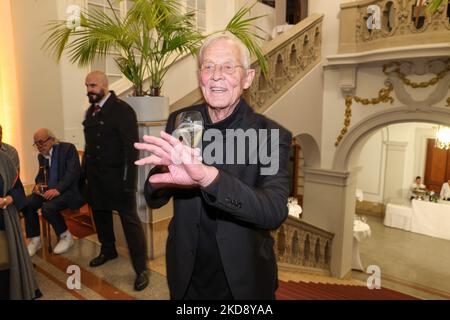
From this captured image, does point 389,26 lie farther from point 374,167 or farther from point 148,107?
point 374,167

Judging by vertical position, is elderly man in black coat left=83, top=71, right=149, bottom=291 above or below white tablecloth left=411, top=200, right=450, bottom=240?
above

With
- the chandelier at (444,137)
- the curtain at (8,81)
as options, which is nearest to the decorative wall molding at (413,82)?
the chandelier at (444,137)

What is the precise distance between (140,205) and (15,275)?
1.18 metres

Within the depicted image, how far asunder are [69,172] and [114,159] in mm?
939

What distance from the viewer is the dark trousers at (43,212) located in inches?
138

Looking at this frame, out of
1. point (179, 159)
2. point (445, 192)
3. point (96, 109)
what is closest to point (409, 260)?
point (445, 192)

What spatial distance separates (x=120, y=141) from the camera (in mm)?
2797

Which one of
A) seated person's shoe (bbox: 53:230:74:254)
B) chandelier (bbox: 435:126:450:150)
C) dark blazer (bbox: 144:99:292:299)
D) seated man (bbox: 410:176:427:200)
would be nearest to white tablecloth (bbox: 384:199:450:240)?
seated man (bbox: 410:176:427:200)

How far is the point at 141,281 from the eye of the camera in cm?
286

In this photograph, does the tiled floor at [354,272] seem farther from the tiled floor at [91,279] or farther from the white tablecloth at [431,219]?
the white tablecloth at [431,219]

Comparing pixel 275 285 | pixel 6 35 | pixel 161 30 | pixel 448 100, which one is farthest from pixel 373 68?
pixel 6 35

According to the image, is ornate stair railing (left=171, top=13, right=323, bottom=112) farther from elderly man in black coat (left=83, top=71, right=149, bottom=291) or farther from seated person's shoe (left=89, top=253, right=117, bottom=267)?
seated person's shoe (left=89, top=253, right=117, bottom=267)

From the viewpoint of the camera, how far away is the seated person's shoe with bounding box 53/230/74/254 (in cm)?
354

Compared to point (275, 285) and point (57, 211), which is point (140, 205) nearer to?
point (57, 211)
